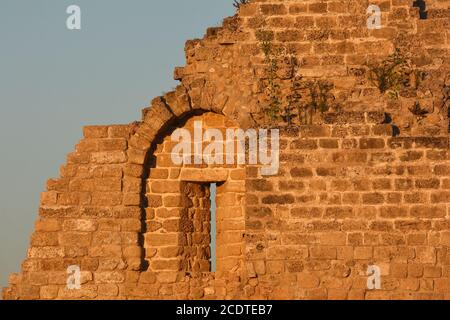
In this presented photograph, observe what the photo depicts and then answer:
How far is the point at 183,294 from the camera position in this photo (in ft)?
67.8

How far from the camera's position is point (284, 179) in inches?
794

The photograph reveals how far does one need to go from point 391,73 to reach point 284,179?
2.26 m

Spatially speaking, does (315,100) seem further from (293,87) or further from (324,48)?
(324,48)

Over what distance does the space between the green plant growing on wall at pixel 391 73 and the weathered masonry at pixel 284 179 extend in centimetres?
2

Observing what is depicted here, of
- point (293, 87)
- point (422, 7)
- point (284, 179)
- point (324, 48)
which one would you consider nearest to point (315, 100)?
point (293, 87)

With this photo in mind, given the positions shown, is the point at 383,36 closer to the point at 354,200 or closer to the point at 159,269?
the point at 354,200

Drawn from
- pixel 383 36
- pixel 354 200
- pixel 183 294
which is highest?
pixel 383 36

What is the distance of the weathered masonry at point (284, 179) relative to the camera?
65.3ft

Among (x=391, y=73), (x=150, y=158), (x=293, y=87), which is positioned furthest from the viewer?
(x=150, y=158)

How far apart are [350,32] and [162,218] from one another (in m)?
3.83

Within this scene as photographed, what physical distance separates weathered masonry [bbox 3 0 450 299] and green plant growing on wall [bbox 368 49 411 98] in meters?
0.02

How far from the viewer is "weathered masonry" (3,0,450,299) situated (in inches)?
784

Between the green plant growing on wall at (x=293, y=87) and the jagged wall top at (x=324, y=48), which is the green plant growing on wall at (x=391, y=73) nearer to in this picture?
the jagged wall top at (x=324, y=48)

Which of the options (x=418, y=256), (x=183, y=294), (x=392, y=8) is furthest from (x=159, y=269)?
(x=392, y=8)
